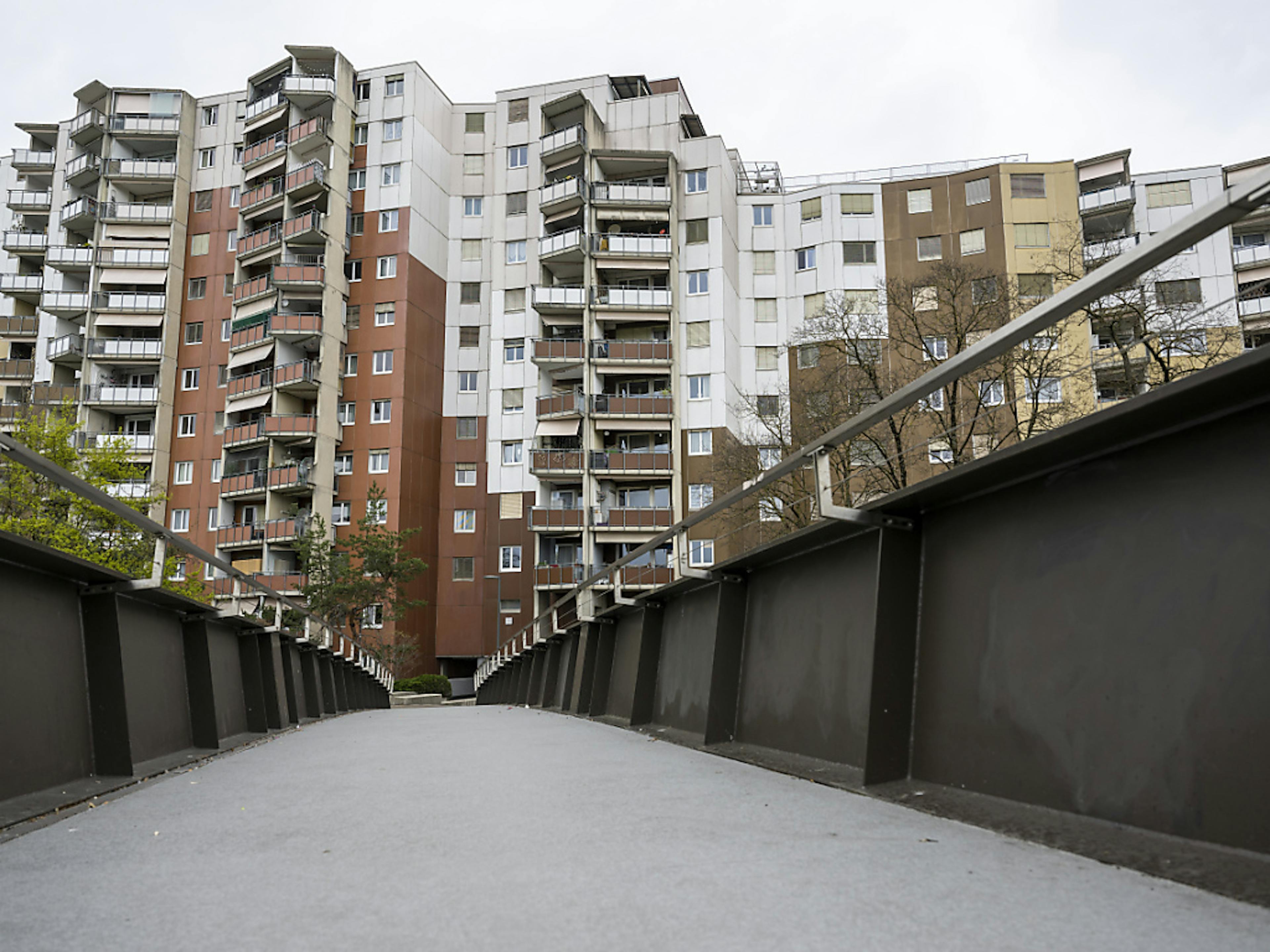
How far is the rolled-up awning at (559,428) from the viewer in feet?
191

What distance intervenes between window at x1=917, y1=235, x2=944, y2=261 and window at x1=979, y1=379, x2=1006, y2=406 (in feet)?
49.8

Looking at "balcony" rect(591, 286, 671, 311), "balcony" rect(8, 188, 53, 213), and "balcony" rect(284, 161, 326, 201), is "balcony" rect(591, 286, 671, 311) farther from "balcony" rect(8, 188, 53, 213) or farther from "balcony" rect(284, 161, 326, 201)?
"balcony" rect(8, 188, 53, 213)

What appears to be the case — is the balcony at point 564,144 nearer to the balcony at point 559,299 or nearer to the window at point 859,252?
the balcony at point 559,299

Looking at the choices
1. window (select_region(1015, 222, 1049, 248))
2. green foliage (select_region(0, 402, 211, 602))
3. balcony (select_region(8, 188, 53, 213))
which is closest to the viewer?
green foliage (select_region(0, 402, 211, 602))

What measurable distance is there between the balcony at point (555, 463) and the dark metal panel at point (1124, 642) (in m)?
52.4

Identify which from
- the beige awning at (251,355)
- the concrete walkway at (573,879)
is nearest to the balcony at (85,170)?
the beige awning at (251,355)

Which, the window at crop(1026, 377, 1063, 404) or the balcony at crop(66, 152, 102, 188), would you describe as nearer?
the window at crop(1026, 377, 1063, 404)

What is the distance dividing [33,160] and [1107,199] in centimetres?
7109

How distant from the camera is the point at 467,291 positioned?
64.6 metres

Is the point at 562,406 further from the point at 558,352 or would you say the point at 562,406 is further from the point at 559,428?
the point at 558,352

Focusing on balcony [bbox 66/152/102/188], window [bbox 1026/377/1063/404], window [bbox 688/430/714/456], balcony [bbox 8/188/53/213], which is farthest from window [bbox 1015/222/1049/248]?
balcony [bbox 8/188/53/213]

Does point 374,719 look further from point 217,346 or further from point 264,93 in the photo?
point 264,93

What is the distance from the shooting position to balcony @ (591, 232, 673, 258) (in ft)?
192

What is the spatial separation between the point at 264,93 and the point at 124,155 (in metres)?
11.6
